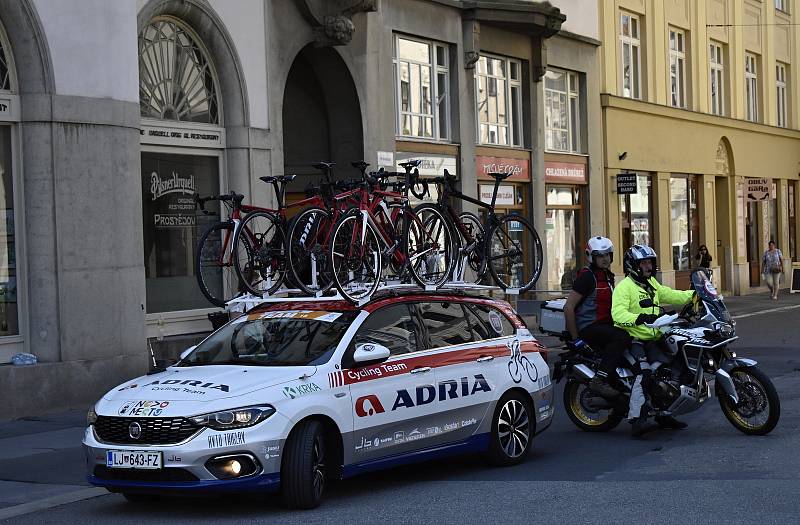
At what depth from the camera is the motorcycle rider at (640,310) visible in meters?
11.7

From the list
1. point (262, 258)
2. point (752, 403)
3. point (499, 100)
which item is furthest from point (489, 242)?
point (499, 100)

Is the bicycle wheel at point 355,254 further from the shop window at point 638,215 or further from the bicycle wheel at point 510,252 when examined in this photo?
the shop window at point 638,215

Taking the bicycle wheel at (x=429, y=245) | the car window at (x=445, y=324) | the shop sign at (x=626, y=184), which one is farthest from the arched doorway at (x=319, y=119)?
the car window at (x=445, y=324)

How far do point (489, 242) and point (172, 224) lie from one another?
6767 mm

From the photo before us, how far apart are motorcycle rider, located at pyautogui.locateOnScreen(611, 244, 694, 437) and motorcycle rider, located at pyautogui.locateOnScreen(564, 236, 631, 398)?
17 centimetres

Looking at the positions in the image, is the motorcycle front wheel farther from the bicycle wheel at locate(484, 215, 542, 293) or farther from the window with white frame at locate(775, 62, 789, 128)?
the window with white frame at locate(775, 62, 789, 128)

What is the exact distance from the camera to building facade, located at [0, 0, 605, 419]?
49.9 feet

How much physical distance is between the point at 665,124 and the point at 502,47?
32.2ft

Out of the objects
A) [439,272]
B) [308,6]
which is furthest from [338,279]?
[308,6]

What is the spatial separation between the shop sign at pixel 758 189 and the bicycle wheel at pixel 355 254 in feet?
105

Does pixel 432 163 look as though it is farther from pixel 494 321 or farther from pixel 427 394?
pixel 427 394

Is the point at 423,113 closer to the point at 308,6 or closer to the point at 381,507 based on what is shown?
the point at 308,6

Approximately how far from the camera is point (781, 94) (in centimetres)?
4559

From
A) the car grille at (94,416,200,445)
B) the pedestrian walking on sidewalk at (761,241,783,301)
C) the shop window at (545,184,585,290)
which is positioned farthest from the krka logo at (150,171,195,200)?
the pedestrian walking on sidewalk at (761,241,783,301)
